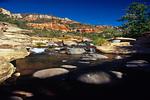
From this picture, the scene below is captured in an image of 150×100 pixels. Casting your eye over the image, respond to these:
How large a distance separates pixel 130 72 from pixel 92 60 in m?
5.87

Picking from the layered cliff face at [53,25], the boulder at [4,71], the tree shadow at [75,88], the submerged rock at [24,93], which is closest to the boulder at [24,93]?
the submerged rock at [24,93]

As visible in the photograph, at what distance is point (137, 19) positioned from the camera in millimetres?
45562

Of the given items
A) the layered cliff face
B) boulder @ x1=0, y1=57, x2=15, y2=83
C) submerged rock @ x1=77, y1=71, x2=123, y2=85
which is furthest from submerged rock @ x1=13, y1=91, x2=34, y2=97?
the layered cliff face

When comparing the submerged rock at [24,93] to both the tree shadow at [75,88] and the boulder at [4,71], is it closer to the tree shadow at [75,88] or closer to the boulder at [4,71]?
the tree shadow at [75,88]

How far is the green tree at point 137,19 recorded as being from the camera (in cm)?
4372

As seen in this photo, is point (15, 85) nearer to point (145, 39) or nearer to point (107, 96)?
point (107, 96)

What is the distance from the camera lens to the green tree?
43.7 metres

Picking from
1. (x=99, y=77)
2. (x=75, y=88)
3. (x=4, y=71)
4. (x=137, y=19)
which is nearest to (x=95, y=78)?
(x=99, y=77)

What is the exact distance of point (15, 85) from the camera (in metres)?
11.5

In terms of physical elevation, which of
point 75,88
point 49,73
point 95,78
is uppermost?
point 49,73

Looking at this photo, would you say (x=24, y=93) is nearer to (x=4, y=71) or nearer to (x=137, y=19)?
(x=4, y=71)

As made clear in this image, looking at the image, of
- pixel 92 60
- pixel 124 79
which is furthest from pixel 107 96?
pixel 92 60

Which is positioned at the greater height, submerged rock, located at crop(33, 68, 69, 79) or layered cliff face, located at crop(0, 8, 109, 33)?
layered cliff face, located at crop(0, 8, 109, 33)

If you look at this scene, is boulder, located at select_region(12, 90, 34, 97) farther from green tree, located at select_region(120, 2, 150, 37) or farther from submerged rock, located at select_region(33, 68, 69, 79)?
Answer: green tree, located at select_region(120, 2, 150, 37)
